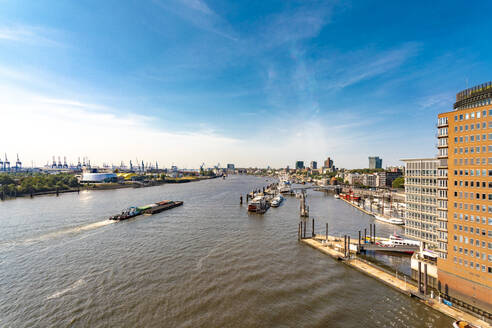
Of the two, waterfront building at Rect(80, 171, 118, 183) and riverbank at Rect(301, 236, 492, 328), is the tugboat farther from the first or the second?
waterfront building at Rect(80, 171, 118, 183)

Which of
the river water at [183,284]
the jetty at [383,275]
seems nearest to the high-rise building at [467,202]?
the jetty at [383,275]

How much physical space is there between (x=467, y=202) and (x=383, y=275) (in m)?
15.0

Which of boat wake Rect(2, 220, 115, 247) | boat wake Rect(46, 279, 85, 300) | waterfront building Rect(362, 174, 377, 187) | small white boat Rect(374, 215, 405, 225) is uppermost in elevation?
waterfront building Rect(362, 174, 377, 187)

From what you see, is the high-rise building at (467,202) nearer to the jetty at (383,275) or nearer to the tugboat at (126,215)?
the jetty at (383,275)

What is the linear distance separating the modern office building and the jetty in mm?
6539

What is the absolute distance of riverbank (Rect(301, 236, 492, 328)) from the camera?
75.0 ft

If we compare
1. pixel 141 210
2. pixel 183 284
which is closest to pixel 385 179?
pixel 141 210

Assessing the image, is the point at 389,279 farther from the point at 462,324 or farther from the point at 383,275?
the point at 462,324

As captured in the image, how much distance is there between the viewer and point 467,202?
24922 mm

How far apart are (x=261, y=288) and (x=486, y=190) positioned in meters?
28.9

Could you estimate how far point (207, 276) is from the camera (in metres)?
32.1

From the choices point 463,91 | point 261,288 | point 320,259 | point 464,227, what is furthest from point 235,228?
point 463,91

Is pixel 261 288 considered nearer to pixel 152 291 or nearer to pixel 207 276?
pixel 207 276

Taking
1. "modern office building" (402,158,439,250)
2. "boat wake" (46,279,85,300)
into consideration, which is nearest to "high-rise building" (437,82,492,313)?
"modern office building" (402,158,439,250)
